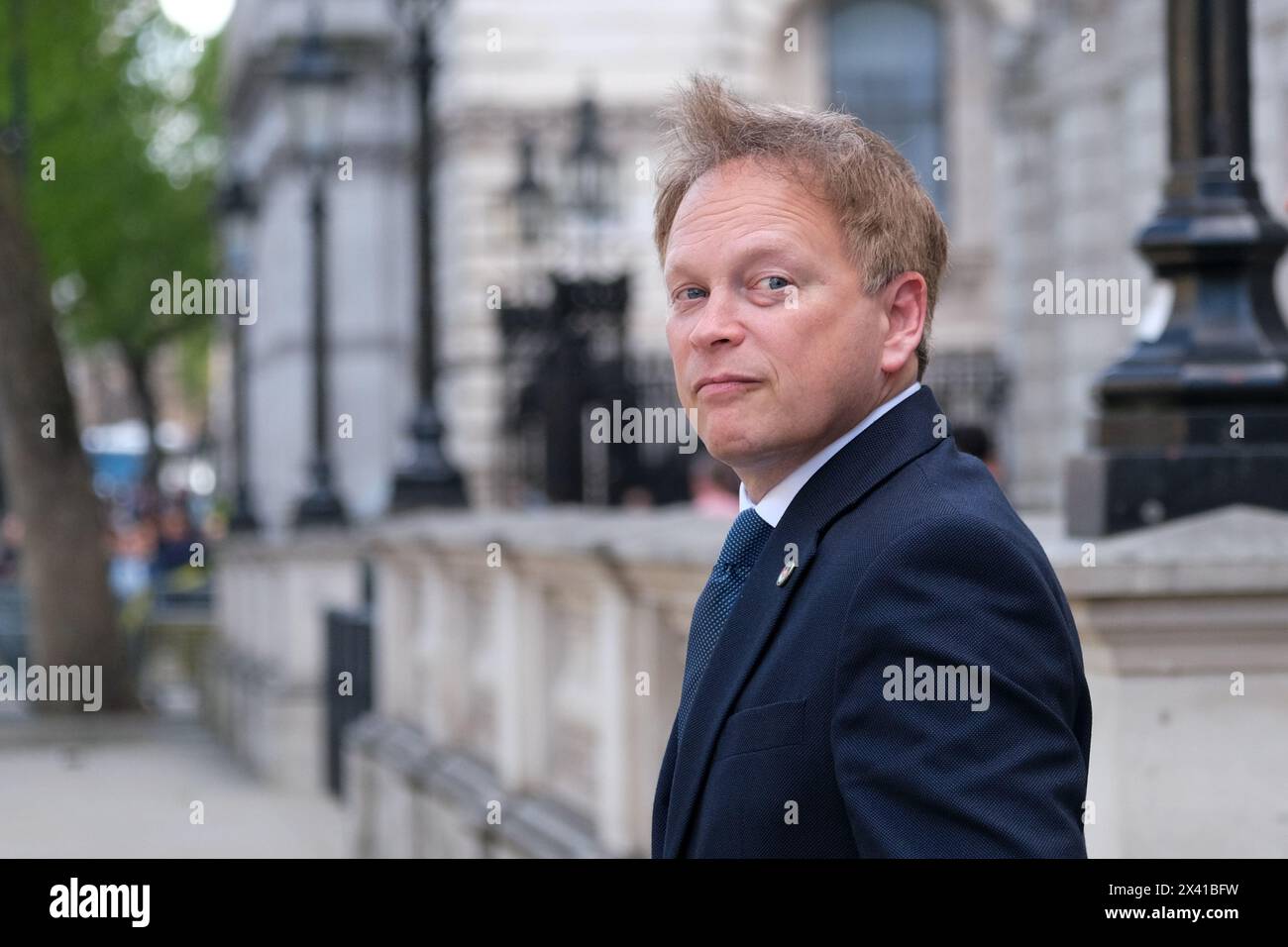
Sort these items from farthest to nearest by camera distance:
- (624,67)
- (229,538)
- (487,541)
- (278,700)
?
(624,67), (229,538), (278,700), (487,541)

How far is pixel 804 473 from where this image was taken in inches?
96.0

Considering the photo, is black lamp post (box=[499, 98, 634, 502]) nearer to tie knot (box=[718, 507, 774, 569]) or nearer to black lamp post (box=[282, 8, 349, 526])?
black lamp post (box=[282, 8, 349, 526])

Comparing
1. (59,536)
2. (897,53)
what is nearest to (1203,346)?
(59,536)

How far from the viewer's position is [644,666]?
21.5 feet

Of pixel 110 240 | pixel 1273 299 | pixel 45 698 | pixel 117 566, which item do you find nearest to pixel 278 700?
pixel 45 698

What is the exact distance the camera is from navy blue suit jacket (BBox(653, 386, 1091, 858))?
6.72 feet

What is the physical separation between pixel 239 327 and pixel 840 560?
22168 millimetres

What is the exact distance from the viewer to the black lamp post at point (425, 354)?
13391 millimetres

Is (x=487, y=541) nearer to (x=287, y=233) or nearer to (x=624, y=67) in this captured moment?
(x=624, y=67)

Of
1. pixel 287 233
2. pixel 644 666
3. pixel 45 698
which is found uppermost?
pixel 287 233

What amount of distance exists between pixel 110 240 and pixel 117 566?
35.1ft

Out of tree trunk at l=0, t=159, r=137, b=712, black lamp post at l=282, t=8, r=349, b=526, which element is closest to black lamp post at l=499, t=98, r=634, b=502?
black lamp post at l=282, t=8, r=349, b=526

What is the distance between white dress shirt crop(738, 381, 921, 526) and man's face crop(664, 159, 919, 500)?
0.04 feet
